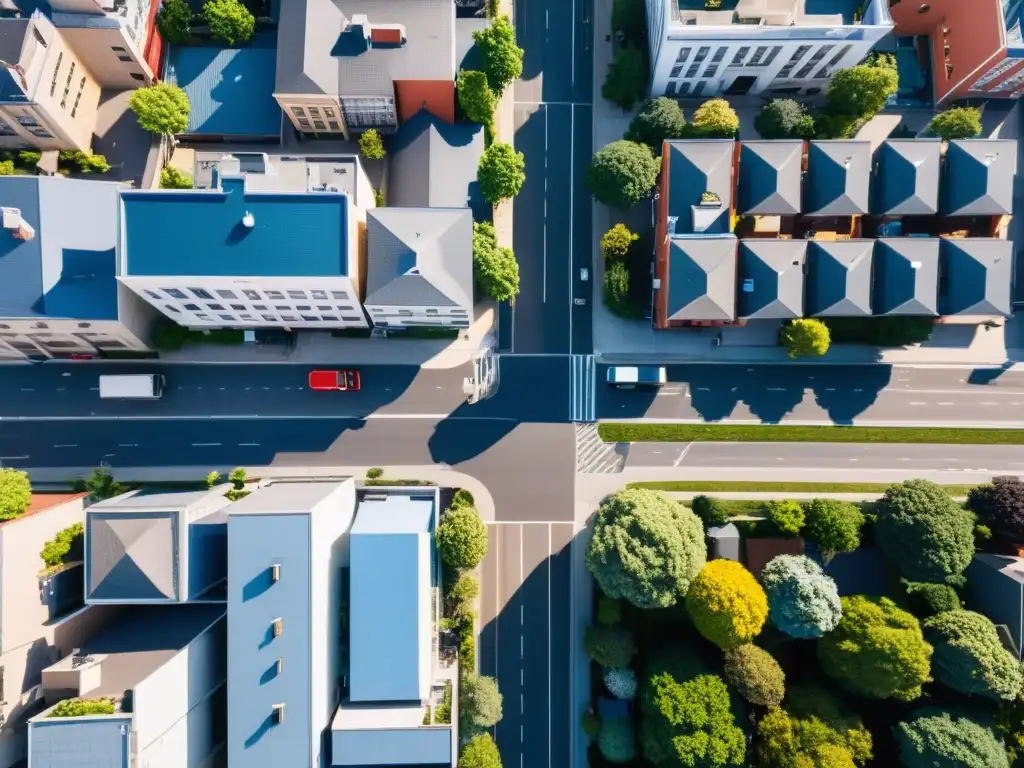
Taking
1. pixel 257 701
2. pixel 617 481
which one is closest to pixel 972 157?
pixel 617 481

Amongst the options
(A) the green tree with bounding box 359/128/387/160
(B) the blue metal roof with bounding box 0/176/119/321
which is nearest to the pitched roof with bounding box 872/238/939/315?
(A) the green tree with bounding box 359/128/387/160

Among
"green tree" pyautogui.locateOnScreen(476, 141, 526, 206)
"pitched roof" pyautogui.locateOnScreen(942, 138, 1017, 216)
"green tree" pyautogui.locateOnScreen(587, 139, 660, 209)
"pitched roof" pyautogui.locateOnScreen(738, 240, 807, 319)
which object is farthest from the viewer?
"green tree" pyautogui.locateOnScreen(587, 139, 660, 209)

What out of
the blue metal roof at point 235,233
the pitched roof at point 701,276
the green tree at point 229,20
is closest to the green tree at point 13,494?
the blue metal roof at point 235,233

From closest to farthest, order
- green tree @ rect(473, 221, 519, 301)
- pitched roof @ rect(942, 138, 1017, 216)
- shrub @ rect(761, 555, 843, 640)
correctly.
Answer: shrub @ rect(761, 555, 843, 640) < green tree @ rect(473, 221, 519, 301) < pitched roof @ rect(942, 138, 1017, 216)

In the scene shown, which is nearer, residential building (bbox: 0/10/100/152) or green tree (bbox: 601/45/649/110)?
residential building (bbox: 0/10/100/152)

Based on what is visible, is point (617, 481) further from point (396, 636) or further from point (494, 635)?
point (396, 636)

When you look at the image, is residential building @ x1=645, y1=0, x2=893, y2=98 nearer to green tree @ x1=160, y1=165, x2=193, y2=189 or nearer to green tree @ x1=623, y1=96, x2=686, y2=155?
green tree @ x1=623, y1=96, x2=686, y2=155

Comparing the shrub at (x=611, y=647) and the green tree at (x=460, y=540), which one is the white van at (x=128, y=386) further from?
the shrub at (x=611, y=647)
